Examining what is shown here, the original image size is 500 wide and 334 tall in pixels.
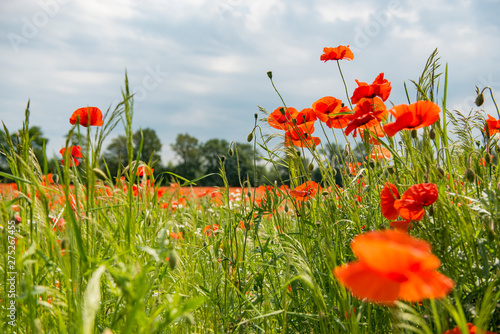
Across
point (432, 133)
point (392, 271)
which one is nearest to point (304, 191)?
point (432, 133)

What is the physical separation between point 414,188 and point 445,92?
0.50 metres

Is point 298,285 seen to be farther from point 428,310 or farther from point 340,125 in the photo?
point 340,125

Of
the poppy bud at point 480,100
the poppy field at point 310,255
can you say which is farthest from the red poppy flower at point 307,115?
the poppy bud at point 480,100

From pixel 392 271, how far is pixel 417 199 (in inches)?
19.8

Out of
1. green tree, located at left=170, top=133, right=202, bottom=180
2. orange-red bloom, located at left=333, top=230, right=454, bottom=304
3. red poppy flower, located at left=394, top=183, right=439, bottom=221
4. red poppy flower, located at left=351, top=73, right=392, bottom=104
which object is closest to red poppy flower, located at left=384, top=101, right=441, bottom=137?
red poppy flower, located at left=394, top=183, right=439, bottom=221

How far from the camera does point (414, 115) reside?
122cm

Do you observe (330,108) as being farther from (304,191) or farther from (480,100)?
(480,100)

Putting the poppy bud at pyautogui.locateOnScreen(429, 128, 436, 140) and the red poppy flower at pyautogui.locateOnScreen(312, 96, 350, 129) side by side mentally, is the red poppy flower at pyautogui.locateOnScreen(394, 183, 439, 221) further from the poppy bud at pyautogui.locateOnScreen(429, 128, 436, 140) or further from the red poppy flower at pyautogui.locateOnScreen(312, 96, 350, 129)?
the red poppy flower at pyautogui.locateOnScreen(312, 96, 350, 129)

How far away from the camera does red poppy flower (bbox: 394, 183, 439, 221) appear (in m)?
1.02

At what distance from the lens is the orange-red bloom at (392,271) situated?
59cm

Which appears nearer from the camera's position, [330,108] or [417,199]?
[417,199]

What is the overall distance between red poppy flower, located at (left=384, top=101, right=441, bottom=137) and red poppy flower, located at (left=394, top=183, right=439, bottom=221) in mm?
240

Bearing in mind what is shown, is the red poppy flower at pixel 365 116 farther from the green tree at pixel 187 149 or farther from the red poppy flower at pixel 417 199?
the green tree at pixel 187 149

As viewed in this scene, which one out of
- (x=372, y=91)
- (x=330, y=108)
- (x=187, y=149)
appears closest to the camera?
(x=372, y=91)
